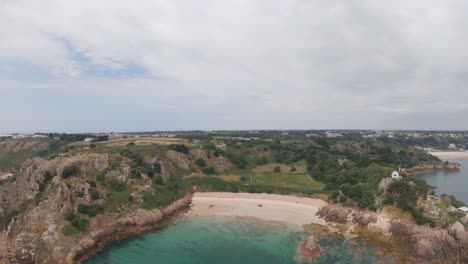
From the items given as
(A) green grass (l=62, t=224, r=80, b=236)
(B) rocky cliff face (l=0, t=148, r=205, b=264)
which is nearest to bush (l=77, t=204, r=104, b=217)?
(B) rocky cliff face (l=0, t=148, r=205, b=264)

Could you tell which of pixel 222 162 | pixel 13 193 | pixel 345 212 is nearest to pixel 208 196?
pixel 222 162

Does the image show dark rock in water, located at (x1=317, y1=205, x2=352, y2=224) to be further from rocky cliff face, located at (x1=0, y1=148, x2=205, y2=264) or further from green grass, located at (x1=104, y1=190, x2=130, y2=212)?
green grass, located at (x1=104, y1=190, x2=130, y2=212)

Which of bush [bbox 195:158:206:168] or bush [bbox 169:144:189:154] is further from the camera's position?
bush [bbox 169:144:189:154]

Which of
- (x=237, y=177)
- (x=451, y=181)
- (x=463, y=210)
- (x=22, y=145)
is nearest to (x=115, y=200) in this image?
(x=237, y=177)

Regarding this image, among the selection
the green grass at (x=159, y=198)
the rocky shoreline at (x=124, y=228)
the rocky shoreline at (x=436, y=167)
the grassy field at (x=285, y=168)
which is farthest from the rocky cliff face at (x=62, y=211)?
the rocky shoreline at (x=436, y=167)

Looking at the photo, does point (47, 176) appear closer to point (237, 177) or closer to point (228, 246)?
point (228, 246)

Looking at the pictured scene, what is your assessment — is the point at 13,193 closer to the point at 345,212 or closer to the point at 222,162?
the point at 222,162
